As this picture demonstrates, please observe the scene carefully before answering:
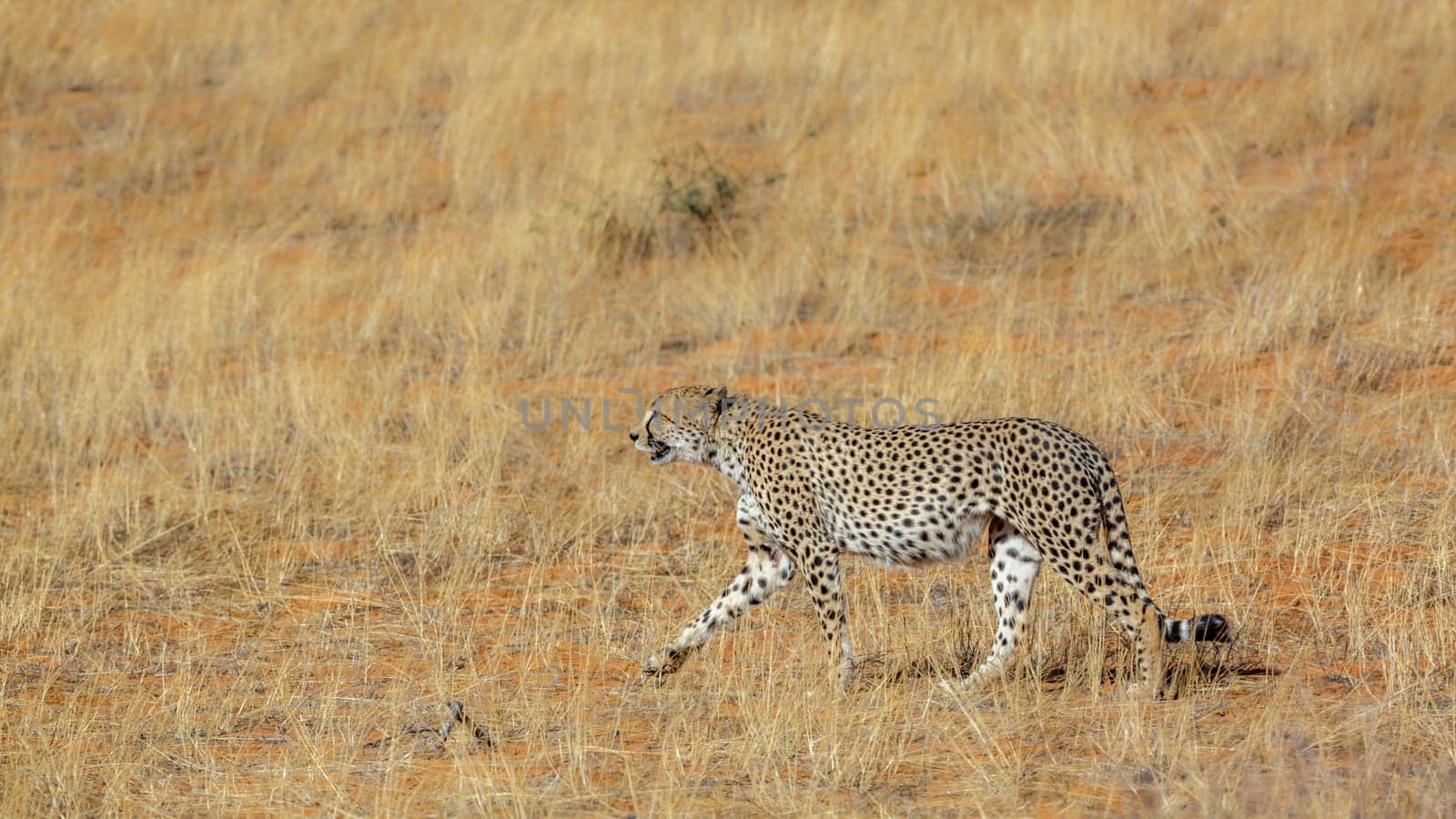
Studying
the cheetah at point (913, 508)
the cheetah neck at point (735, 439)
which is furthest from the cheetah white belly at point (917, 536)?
the cheetah neck at point (735, 439)

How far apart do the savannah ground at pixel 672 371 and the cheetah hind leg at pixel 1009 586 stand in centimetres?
9

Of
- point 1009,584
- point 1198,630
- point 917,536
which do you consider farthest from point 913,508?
point 1198,630

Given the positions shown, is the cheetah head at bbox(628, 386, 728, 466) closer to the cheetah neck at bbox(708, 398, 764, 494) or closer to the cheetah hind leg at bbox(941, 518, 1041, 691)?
the cheetah neck at bbox(708, 398, 764, 494)

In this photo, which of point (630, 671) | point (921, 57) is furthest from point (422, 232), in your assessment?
point (630, 671)

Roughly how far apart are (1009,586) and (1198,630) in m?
0.61

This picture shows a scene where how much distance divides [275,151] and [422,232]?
2168 mm

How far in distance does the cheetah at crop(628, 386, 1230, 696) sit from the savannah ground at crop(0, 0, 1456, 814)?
20 centimetres

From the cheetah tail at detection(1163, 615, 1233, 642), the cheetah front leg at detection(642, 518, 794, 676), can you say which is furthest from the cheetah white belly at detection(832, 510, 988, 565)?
the cheetah tail at detection(1163, 615, 1233, 642)

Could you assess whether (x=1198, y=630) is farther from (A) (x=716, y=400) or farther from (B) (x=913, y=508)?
(A) (x=716, y=400)

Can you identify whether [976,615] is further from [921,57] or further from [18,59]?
[18,59]

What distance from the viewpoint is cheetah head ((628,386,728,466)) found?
19.2 feet

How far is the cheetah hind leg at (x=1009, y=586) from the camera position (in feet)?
17.6

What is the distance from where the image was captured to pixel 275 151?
1287 cm

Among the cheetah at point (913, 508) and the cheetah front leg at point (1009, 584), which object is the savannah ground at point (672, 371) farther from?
the cheetah at point (913, 508)
